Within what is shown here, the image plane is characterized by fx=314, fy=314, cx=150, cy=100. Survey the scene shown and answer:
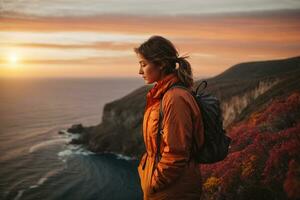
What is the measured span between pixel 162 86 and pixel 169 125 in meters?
0.66

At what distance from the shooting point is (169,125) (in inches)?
150

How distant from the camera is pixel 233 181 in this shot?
9922 millimetres

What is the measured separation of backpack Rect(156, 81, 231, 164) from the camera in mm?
4219

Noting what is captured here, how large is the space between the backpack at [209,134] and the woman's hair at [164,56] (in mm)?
170

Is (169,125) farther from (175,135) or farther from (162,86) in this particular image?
(162,86)

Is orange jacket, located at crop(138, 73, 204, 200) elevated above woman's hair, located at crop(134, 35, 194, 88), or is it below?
below

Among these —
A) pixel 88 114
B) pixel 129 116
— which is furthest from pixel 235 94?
pixel 88 114

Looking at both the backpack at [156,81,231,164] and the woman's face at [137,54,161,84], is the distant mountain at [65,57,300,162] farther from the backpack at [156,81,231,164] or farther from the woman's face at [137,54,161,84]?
the woman's face at [137,54,161,84]

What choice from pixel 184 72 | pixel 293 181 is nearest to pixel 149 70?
pixel 184 72

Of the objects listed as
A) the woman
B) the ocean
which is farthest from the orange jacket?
the ocean

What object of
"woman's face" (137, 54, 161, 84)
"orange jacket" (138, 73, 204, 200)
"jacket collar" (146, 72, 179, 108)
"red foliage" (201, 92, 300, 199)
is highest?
"woman's face" (137, 54, 161, 84)

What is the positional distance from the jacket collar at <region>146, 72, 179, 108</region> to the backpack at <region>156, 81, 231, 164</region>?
0.24 feet

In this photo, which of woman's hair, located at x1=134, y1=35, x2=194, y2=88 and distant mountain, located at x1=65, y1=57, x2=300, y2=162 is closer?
woman's hair, located at x1=134, y1=35, x2=194, y2=88

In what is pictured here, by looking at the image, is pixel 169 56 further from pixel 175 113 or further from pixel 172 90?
pixel 175 113
